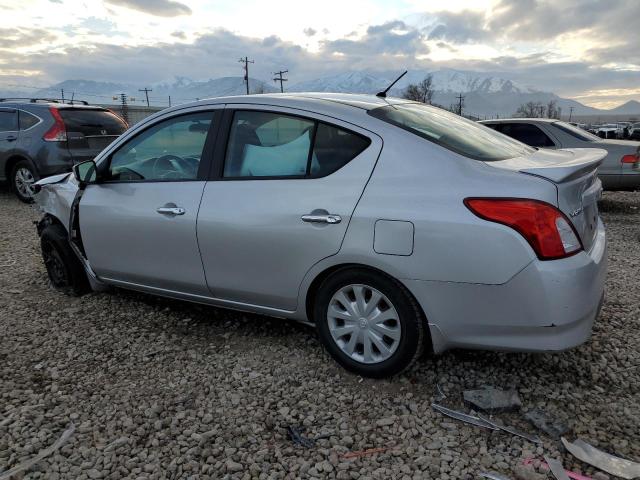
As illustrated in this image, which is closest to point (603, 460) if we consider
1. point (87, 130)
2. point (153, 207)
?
point (153, 207)

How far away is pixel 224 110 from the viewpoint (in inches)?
129

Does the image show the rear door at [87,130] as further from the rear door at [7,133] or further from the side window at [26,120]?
the rear door at [7,133]

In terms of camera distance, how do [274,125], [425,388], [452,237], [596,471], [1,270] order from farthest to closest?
[1,270], [274,125], [425,388], [452,237], [596,471]

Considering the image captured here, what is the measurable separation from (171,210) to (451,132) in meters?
1.82

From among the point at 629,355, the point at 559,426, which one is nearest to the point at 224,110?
the point at 559,426

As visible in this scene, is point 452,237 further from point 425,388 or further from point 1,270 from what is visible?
point 1,270

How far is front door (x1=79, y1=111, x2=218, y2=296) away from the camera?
3.29 meters

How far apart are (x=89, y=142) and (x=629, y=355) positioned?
27.0ft

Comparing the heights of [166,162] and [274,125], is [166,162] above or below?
below

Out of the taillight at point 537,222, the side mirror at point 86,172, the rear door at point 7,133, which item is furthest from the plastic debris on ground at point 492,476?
the rear door at point 7,133

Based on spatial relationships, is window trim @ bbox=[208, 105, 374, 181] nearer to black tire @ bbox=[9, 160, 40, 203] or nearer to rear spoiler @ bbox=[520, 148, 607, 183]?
rear spoiler @ bbox=[520, 148, 607, 183]

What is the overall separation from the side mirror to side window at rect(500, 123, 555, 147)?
20.5ft

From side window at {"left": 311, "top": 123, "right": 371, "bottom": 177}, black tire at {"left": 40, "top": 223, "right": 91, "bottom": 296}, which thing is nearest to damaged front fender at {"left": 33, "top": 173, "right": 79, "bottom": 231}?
black tire at {"left": 40, "top": 223, "right": 91, "bottom": 296}

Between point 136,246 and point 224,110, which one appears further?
point 136,246
